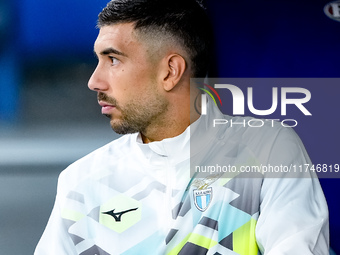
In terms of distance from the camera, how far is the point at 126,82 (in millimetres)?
1476

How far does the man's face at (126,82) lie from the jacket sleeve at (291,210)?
1.11ft

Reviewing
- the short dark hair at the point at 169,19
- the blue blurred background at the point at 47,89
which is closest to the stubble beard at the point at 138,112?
the short dark hair at the point at 169,19

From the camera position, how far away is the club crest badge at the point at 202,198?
1424mm

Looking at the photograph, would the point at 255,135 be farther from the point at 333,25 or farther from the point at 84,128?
the point at 84,128

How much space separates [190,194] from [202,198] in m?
0.04

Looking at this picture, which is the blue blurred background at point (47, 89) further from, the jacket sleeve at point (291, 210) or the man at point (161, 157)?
the jacket sleeve at point (291, 210)

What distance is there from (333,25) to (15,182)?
1050 mm

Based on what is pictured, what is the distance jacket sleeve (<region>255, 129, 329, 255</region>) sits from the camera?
4.08 ft

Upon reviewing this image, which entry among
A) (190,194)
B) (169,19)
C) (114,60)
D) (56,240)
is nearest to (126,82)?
(114,60)

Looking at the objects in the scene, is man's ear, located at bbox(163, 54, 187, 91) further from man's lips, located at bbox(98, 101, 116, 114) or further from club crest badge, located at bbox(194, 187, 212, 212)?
club crest badge, located at bbox(194, 187, 212, 212)

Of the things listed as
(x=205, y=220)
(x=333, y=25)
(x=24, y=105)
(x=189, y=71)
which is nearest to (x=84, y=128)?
(x=24, y=105)

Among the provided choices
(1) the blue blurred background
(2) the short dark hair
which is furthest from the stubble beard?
(1) the blue blurred background

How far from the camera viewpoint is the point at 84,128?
176 cm

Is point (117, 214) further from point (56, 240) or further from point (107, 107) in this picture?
point (107, 107)
